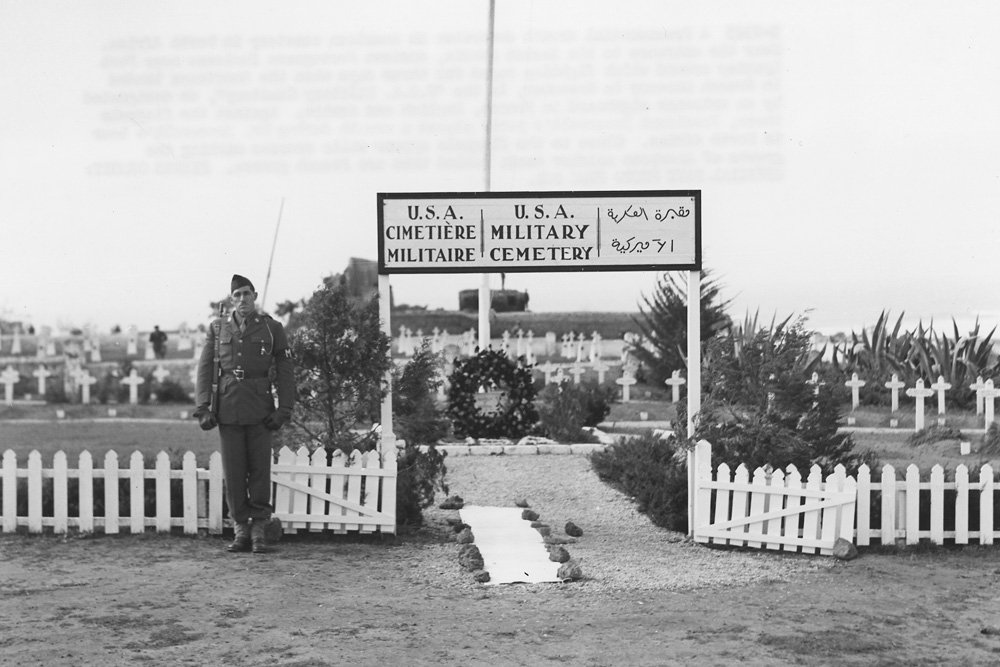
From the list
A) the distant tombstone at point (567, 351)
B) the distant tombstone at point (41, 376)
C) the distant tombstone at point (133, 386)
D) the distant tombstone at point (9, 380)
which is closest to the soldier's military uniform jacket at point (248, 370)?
the distant tombstone at point (133, 386)

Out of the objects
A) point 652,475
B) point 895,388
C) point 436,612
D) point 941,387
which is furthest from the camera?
point 895,388

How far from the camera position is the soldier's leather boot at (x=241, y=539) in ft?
29.3

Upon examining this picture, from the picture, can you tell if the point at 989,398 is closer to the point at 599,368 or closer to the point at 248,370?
the point at 599,368

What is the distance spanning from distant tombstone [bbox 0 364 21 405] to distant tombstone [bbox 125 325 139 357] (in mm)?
3156

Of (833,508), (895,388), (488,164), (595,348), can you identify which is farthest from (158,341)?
(833,508)

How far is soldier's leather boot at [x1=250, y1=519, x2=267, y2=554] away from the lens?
891 cm

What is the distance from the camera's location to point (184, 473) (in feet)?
31.1

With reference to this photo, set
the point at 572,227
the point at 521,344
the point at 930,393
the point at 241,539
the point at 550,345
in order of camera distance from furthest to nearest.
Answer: the point at 550,345 < the point at 521,344 < the point at 930,393 < the point at 572,227 < the point at 241,539

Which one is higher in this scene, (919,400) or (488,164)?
(488,164)

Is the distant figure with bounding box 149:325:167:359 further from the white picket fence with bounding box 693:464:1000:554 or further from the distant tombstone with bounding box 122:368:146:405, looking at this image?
the white picket fence with bounding box 693:464:1000:554

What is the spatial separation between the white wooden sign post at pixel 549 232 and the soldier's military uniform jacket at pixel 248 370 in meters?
1.22

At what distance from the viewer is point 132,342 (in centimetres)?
2642

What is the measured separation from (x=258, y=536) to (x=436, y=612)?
2492 mm

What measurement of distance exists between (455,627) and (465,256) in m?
4.14
